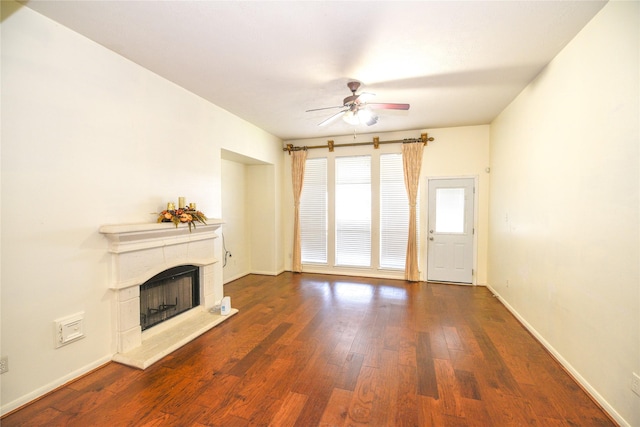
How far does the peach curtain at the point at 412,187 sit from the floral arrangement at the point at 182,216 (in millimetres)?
3650

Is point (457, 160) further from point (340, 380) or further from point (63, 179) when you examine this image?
point (63, 179)

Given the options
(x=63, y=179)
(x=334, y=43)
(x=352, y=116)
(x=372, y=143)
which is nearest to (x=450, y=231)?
(x=372, y=143)

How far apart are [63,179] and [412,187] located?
15.8 feet

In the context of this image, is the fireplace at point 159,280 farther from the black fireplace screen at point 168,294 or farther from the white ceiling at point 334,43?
the white ceiling at point 334,43

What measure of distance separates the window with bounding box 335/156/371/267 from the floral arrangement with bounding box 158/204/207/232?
3.01m

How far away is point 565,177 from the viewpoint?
95.4 inches

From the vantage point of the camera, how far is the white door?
4906 mm

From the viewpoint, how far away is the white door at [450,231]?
491 cm

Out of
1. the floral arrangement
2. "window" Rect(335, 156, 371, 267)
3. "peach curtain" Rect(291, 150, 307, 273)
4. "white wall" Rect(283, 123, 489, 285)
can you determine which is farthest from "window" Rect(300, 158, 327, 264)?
the floral arrangement

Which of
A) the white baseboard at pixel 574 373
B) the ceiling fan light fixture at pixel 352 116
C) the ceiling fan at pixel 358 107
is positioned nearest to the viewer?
the white baseboard at pixel 574 373

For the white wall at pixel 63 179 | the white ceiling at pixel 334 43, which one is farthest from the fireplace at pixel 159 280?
the white ceiling at pixel 334 43

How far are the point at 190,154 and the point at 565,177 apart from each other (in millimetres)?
4062

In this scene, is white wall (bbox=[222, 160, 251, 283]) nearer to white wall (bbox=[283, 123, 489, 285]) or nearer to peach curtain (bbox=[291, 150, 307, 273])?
peach curtain (bbox=[291, 150, 307, 273])

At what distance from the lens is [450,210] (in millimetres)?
4988
